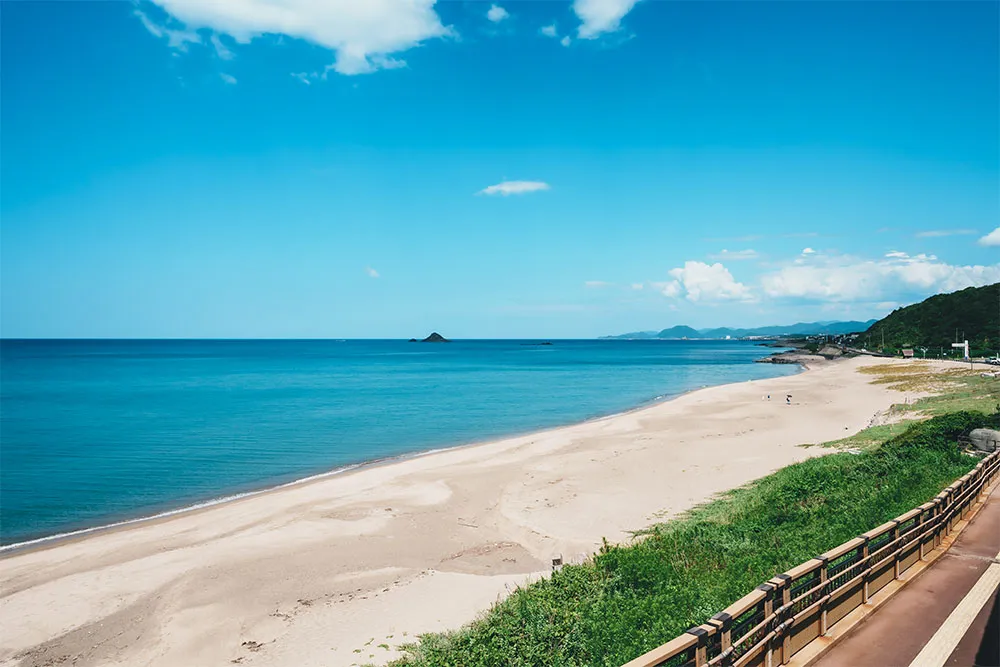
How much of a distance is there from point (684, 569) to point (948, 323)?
157630 millimetres

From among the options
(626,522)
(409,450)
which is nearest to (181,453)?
(409,450)

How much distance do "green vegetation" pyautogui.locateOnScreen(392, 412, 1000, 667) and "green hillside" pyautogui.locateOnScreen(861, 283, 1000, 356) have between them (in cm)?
10427

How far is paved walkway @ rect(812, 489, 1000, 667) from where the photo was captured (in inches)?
294

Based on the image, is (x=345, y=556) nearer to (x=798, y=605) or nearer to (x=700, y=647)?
(x=798, y=605)

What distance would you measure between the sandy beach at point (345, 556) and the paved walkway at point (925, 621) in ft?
27.4

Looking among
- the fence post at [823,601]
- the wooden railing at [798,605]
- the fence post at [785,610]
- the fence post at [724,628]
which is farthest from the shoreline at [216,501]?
the fence post at [823,601]

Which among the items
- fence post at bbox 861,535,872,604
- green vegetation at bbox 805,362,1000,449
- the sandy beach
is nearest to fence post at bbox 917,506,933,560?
fence post at bbox 861,535,872,604

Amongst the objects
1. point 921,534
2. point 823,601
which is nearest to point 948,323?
point 921,534

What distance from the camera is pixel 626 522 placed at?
20.3 meters

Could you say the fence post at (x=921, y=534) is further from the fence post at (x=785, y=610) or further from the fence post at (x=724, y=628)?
the fence post at (x=724, y=628)

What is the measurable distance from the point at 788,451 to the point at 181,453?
35557 millimetres

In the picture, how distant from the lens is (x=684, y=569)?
12.1 m

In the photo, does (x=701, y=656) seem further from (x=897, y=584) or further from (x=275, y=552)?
(x=275, y=552)

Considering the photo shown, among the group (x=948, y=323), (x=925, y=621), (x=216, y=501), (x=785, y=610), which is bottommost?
(x=216, y=501)
